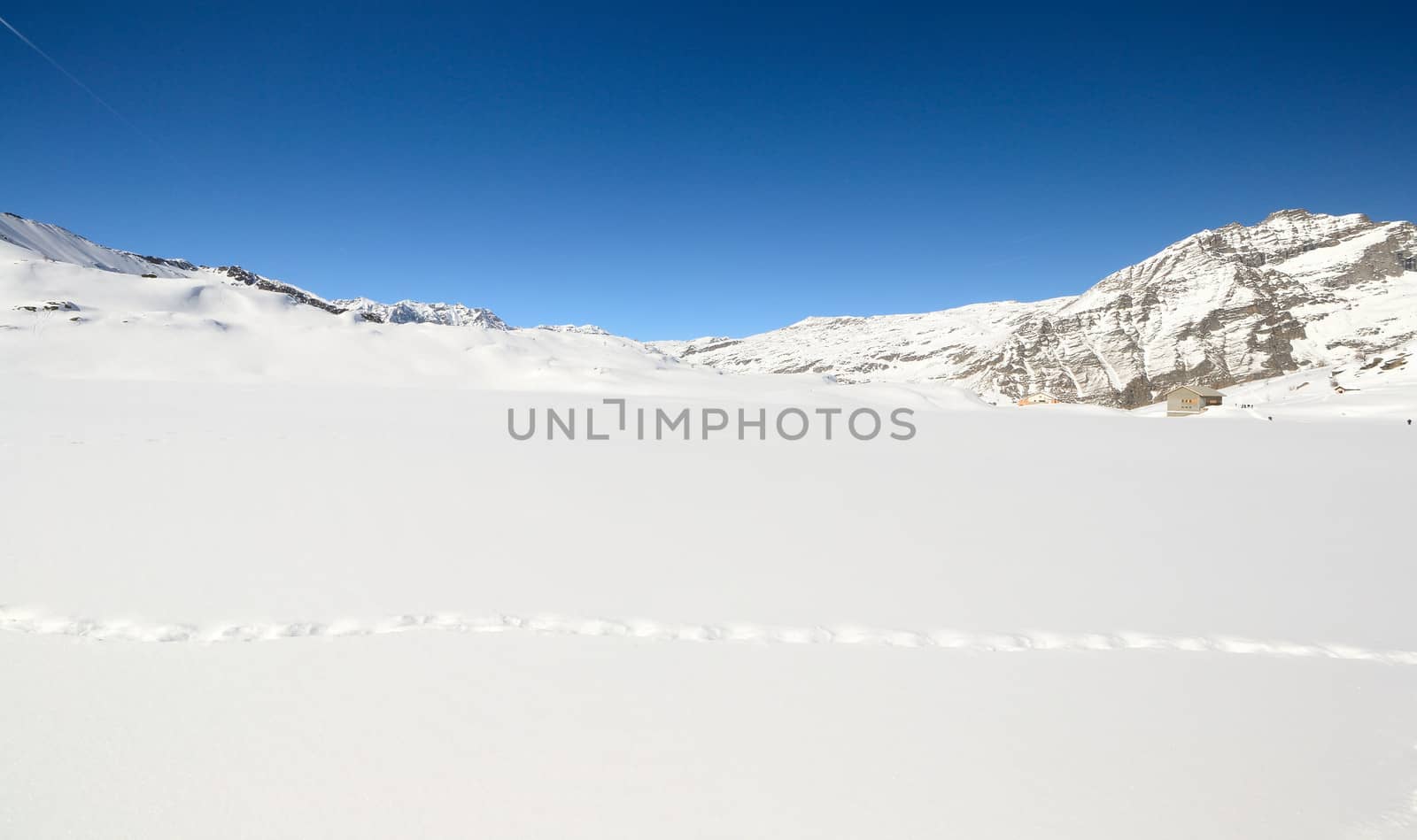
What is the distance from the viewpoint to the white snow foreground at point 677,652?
114 inches

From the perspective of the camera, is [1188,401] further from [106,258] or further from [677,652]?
[106,258]

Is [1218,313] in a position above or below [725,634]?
above

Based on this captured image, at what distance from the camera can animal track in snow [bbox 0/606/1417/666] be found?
4.25m

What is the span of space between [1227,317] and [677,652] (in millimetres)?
197671

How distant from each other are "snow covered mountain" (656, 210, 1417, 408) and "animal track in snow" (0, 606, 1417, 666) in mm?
130264

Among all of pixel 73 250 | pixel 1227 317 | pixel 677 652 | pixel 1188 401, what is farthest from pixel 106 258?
pixel 1227 317

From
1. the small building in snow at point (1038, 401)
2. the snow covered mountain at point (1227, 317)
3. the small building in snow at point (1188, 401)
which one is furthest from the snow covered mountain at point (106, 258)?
the snow covered mountain at point (1227, 317)

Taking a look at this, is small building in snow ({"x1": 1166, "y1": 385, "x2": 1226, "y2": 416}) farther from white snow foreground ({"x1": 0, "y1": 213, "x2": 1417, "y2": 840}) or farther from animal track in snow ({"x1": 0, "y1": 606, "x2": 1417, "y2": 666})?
animal track in snow ({"x1": 0, "y1": 606, "x2": 1417, "y2": 666})

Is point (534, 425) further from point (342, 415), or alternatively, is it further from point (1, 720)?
point (1, 720)

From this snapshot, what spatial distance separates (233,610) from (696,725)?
3.93 m

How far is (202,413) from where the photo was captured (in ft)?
50.2

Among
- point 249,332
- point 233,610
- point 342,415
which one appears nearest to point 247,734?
point 233,610

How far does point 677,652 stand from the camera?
4.26 m

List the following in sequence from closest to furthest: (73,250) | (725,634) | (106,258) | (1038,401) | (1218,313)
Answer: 1. (725,634)
2. (1038,401)
3. (73,250)
4. (106,258)
5. (1218,313)
